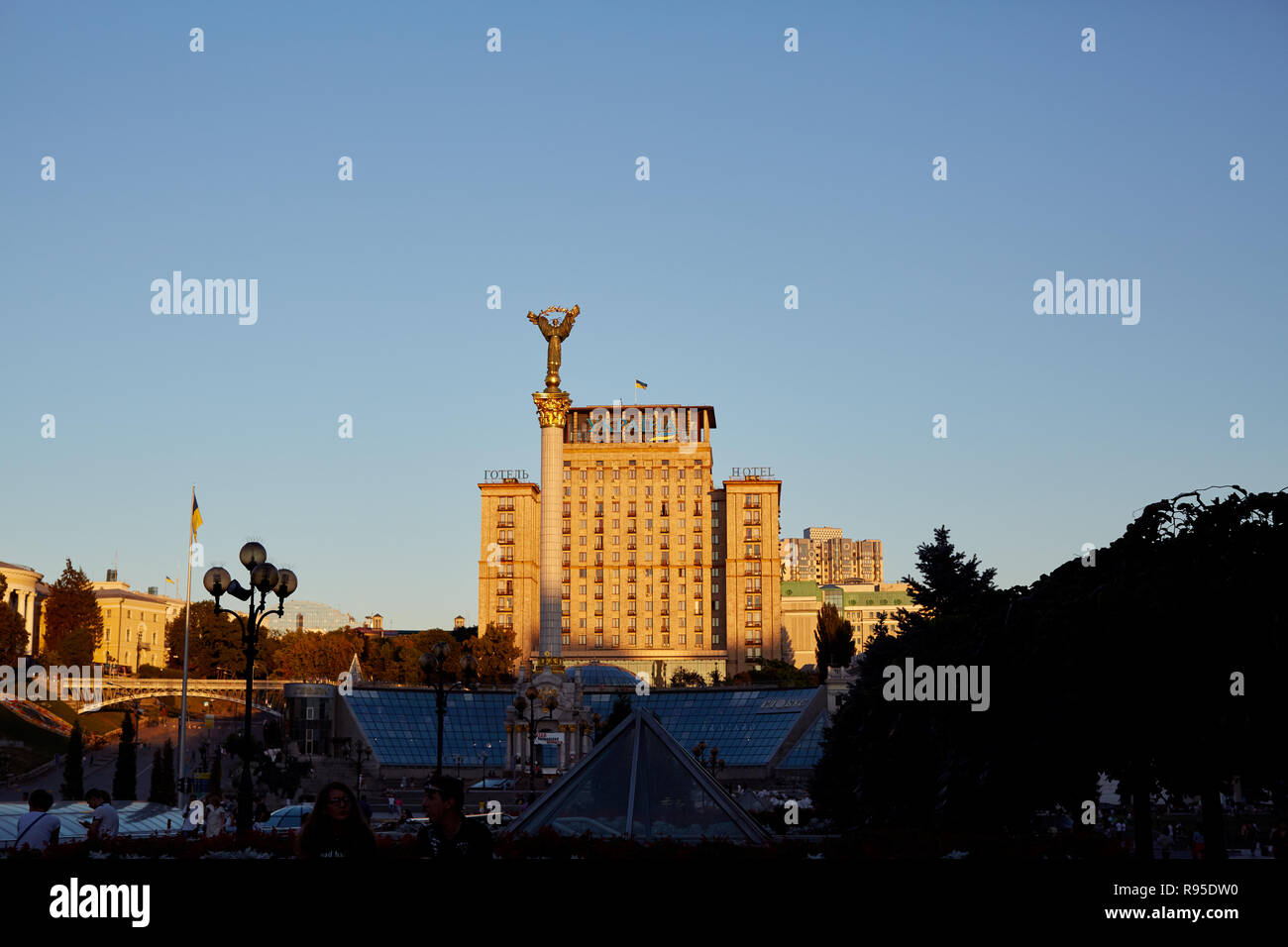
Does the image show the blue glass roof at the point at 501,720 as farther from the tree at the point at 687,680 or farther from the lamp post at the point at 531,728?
the lamp post at the point at 531,728

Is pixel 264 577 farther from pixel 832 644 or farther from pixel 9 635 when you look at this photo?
pixel 832 644

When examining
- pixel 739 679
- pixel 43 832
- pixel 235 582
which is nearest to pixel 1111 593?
pixel 43 832

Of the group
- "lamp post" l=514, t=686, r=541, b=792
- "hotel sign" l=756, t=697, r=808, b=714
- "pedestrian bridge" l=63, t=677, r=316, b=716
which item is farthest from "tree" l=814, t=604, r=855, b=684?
"pedestrian bridge" l=63, t=677, r=316, b=716

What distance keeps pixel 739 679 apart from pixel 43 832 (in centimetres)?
11680

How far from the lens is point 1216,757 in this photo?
15.1 meters

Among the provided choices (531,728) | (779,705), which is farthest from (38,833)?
(779,705)

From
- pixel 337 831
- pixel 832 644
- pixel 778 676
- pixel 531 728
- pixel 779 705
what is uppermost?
pixel 832 644

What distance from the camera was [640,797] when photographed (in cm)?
1691

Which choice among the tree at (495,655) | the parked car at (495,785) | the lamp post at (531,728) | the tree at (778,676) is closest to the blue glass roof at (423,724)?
the tree at (495,655)

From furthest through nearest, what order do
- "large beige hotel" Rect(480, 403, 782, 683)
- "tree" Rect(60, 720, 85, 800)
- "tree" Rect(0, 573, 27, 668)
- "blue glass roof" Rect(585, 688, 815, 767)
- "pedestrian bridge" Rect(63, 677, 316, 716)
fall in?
"large beige hotel" Rect(480, 403, 782, 683) < "tree" Rect(0, 573, 27, 668) < "pedestrian bridge" Rect(63, 677, 316, 716) < "blue glass roof" Rect(585, 688, 815, 767) < "tree" Rect(60, 720, 85, 800)

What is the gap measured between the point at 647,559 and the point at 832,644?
3659cm

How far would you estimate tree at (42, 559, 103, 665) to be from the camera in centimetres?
10800

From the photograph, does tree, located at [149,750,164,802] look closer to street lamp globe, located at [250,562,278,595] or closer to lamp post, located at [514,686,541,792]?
lamp post, located at [514,686,541,792]
